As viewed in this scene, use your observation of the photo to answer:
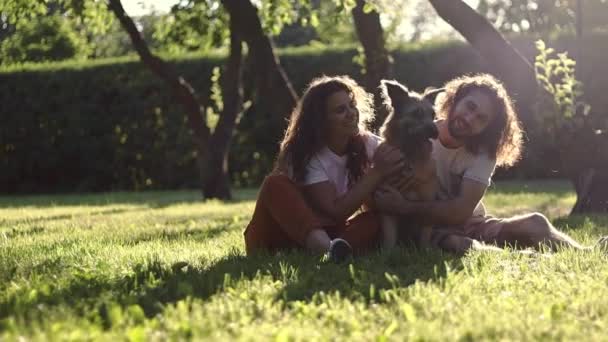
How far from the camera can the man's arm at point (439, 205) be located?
5.45 metres

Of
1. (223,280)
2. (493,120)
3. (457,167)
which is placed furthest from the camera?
(457,167)

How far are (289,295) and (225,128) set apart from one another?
10.2 metres

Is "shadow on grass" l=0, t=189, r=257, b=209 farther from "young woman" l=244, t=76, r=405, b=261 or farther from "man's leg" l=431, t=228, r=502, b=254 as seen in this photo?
"man's leg" l=431, t=228, r=502, b=254

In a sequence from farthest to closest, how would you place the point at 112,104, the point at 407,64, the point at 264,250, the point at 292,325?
the point at 112,104
the point at 407,64
the point at 264,250
the point at 292,325

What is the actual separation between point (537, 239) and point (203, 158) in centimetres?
896

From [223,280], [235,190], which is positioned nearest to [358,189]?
[223,280]

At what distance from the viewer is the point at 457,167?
5.80m

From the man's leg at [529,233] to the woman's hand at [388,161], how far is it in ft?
3.90

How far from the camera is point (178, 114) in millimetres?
18734

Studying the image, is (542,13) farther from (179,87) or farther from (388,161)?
(388,161)

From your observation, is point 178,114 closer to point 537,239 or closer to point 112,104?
point 112,104

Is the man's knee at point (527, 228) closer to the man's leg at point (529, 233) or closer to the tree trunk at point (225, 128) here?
the man's leg at point (529, 233)

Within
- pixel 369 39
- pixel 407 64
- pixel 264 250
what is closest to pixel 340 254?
pixel 264 250

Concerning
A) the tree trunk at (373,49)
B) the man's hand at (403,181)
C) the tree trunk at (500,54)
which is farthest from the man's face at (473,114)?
the tree trunk at (373,49)
